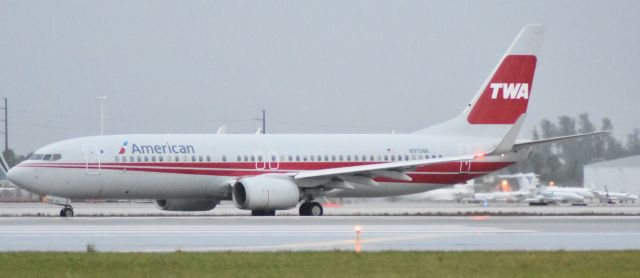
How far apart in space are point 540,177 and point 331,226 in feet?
182

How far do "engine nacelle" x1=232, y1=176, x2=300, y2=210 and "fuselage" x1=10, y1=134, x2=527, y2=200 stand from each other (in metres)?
1.35

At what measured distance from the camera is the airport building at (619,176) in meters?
102

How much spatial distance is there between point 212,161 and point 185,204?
9.12ft

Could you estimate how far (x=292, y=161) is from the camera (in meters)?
52.1

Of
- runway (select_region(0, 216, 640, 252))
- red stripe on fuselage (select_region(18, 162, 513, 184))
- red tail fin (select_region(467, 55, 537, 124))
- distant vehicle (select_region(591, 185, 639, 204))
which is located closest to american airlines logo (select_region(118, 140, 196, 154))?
red stripe on fuselage (select_region(18, 162, 513, 184))

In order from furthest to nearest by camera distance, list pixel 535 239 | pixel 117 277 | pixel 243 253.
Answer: pixel 535 239, pixel 243 253, pixel 117 277

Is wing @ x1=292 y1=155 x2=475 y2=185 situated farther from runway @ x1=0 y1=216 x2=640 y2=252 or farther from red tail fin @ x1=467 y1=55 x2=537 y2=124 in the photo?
runway @ x1=0 y1=216 x2=640 y2=252

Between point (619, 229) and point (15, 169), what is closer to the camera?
point (619, 229)

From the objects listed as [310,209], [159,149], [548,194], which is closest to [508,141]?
[310,209]

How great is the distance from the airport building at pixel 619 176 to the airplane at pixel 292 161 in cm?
4863

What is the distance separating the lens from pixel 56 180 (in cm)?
4834

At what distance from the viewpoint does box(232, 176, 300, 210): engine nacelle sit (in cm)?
4841

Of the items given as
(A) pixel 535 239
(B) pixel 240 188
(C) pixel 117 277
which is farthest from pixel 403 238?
(B) pixel 240 188

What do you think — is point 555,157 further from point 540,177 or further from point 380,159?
point 380,159
